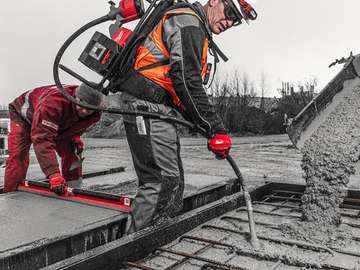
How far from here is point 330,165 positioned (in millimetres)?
2869

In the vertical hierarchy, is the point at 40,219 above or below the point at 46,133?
below

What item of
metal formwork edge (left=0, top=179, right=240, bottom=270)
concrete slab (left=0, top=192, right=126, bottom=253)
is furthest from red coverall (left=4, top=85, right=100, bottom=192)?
metal formwork edge (left=0, top=179, right=240, bottom=270)

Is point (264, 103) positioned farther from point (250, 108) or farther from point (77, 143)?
point (77, 143)

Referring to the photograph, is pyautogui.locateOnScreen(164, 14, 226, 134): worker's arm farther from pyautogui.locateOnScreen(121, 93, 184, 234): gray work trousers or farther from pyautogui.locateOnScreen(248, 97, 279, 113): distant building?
pyautogui.locateOnScreen(248, 97, 279, 113): distant building

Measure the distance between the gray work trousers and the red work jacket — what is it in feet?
3.52

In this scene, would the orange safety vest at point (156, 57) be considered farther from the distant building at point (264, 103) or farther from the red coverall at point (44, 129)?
the distant building at point (264, 103)

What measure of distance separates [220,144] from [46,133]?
5.39 ft

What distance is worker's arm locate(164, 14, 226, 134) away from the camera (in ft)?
7.63

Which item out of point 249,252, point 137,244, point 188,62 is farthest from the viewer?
point 188,62

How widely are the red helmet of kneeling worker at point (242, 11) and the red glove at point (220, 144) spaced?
2.71 ft

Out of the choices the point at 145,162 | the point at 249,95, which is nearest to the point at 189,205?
the point at 145,162

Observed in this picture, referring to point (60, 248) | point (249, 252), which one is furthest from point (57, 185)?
point (249, 252)

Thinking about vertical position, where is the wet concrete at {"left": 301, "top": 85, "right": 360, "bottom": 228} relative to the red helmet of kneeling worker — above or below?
below

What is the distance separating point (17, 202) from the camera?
3088mm
